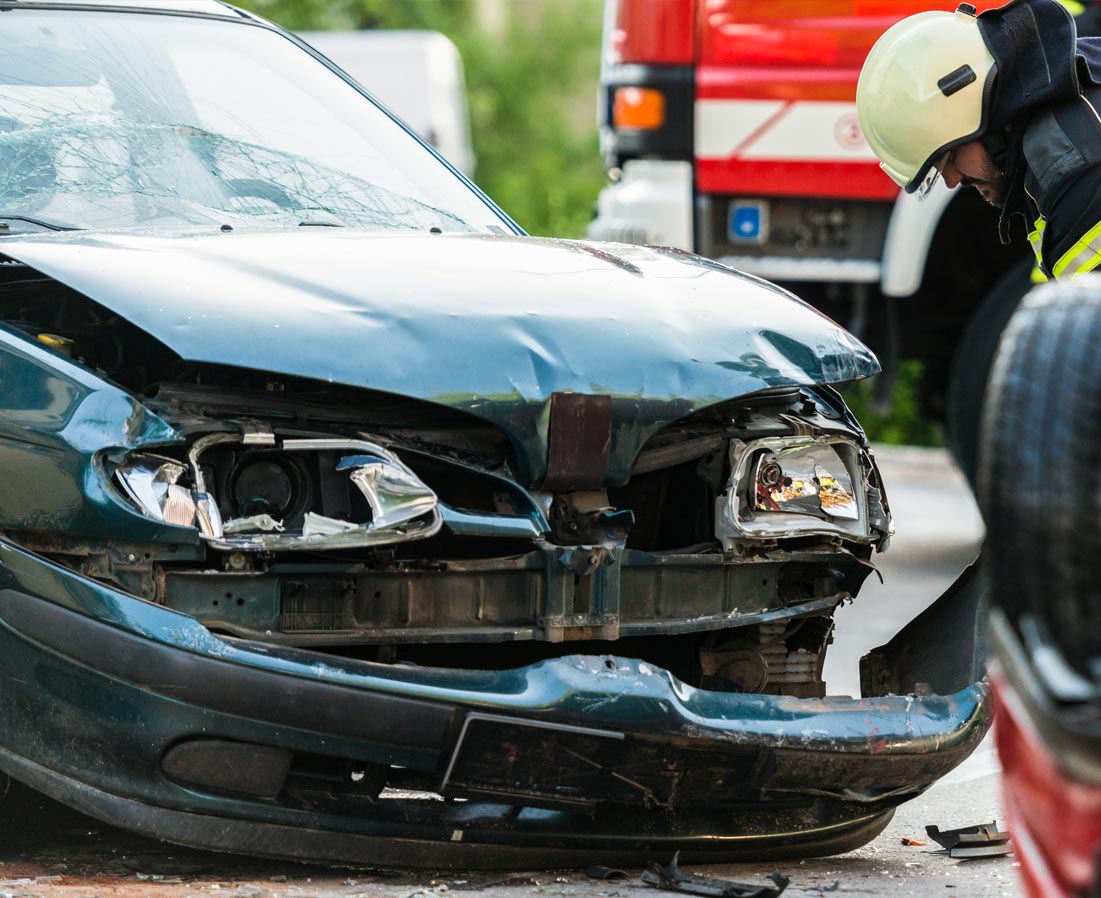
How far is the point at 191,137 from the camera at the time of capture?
4.38 metres

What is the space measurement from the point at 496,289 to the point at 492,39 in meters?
23.3

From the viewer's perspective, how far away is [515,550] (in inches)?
137

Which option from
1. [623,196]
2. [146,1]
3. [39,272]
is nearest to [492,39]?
[623,196]

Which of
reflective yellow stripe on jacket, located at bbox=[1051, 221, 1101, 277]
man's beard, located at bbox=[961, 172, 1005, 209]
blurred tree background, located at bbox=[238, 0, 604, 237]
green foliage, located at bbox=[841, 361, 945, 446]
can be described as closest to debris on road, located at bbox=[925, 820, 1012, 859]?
reflective yellow stripe on jacket, located at bbox=[1051, 221, 1101, 277]

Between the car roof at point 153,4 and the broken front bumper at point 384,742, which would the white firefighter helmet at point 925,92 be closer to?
the broken front bumper at point 384,742

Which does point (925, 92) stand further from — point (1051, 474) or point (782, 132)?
point (782, 132)

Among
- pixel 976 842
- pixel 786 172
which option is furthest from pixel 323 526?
pixel 786 172

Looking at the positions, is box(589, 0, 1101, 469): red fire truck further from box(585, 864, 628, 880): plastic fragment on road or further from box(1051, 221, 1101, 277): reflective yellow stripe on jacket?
box(585, 864, 628, 880): plastic fragment on road

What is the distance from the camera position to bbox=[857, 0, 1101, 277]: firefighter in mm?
3891

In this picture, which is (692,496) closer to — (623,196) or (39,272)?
(39,272)

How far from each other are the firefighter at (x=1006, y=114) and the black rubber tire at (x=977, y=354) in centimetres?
300

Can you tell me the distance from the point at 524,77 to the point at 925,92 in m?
22.2

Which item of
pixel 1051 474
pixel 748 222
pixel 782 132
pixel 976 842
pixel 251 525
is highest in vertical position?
pixel 1051 474

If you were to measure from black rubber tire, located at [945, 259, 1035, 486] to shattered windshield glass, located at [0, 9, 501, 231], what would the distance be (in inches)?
124
